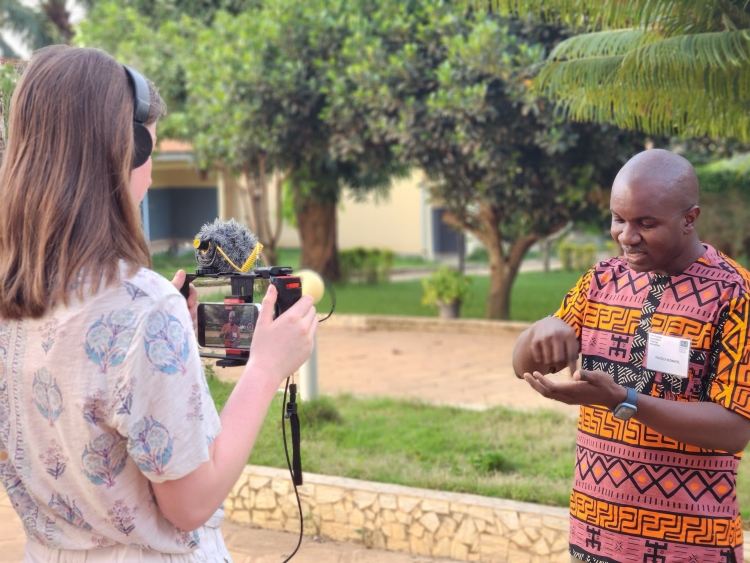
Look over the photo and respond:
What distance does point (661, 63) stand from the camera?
4.77 m

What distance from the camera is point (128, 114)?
1.46 m

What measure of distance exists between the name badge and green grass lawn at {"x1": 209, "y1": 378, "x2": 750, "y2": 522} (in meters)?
2.36

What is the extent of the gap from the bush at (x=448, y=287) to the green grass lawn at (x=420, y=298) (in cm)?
119

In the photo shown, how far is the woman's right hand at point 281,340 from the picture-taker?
159 cm

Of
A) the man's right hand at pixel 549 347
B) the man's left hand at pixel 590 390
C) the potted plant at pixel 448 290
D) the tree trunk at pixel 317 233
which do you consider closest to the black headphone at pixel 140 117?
the man's left hand at pixel 590 390

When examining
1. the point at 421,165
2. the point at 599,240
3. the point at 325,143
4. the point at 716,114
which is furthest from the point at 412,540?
the point at 599,240

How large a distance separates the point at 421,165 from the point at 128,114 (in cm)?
1109

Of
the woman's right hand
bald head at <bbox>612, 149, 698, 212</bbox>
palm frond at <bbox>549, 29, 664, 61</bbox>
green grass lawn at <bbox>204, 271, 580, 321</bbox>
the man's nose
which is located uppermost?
palm frond at <bbox>549, 29, 664, 61</bbox>

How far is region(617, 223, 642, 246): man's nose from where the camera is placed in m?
2.08

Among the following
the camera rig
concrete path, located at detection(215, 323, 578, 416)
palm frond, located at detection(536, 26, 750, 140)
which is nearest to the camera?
the camera rig

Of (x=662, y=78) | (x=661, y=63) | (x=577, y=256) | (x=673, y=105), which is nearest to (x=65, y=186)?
(x=661, y=63)

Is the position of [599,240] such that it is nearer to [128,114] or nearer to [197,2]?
[197,2]

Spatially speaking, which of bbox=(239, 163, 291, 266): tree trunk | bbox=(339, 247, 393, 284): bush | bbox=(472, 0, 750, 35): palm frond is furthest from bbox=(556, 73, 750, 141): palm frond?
bbox=(339, 247, 393, 284): bush

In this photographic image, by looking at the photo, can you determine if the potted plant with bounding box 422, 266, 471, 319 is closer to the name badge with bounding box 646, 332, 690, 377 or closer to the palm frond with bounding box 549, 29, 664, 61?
the palm frond with bounding box 549, 29, 664, 61
